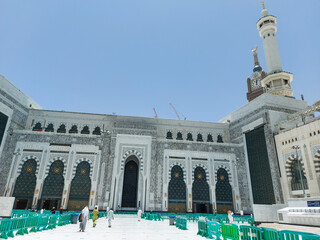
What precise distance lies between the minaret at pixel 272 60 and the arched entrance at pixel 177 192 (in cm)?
1715

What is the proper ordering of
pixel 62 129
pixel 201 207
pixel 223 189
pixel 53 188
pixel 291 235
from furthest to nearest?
pixel 62 129, pixel 223 189, pixel 201 207, pixel 53 188, pixel 291 235

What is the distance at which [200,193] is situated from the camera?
84.1 ft

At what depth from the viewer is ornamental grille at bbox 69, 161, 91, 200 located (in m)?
23.9

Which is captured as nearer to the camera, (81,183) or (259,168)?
(259,168)

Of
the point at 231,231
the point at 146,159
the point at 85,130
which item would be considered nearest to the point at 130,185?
the point at 146,159

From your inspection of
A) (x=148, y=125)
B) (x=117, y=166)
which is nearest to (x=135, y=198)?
(x=117, y=166)

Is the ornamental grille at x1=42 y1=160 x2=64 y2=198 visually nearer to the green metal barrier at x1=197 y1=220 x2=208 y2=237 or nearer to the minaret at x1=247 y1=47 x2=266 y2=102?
the green metal barrier at x1=197 y1=220 x2=208 y2=237

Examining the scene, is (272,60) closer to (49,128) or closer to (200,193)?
(200,193)

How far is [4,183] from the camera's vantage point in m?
22.6

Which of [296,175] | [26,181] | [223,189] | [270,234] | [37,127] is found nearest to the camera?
[270,234]

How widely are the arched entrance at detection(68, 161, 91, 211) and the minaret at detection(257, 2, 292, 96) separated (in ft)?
85.6

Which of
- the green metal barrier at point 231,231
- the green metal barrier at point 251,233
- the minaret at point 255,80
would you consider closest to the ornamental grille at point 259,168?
the green metal barrier at point 231,231

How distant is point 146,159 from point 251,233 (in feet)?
64.6

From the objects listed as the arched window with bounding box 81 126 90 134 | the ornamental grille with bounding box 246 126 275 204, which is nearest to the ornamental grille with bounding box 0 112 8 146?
the arched window with bounding box 81 126 90 134
